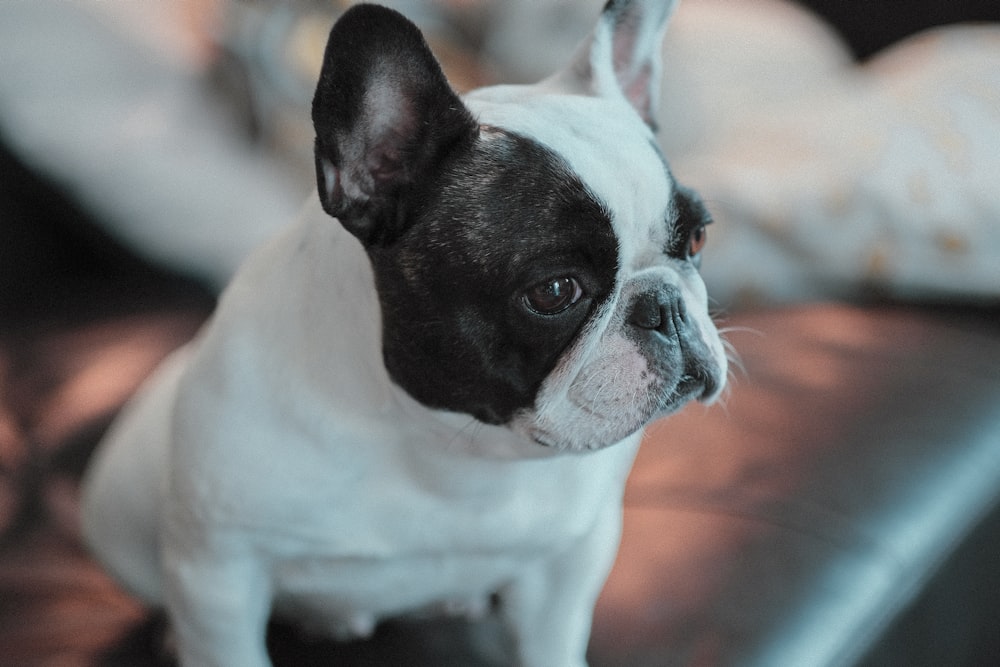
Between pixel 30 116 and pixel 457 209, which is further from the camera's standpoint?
pixel 30 116

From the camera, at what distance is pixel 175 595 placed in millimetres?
800

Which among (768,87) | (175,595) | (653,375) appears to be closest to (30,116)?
(175,595)

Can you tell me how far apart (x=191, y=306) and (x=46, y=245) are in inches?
9.8

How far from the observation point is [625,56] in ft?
2.73

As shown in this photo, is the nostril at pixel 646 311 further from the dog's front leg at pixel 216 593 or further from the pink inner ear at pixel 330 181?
the dog's front leg at pixel 216 593

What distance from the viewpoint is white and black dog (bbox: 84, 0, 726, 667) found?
65 centimetres

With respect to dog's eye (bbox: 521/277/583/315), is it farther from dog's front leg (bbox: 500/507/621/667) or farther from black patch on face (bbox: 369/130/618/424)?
dog's front leg (bbox: 500/507/621/667)

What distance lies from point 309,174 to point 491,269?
1057 mm

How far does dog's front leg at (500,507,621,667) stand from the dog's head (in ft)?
0.58

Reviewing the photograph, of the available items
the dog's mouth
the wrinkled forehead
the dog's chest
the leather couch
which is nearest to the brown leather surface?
the leather couch

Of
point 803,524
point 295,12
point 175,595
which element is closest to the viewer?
point 175,595

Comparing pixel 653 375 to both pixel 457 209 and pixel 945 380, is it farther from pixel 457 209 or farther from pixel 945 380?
Answer: pixel 945 380

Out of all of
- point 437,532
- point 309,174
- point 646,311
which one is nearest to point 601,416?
point 646,311

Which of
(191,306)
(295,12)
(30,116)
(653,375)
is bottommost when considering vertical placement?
(191,306)
